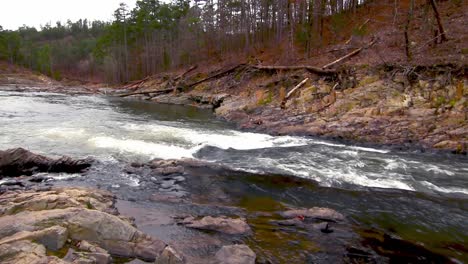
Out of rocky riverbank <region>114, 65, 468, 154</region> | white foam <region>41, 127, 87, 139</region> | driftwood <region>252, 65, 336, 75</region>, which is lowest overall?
white foam <region>41, 127, 87, 139</region>

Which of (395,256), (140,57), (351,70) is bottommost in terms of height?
(395,256)

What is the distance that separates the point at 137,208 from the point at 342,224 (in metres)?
4.74

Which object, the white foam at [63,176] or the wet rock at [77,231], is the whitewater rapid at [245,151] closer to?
the white foam at [63,176]

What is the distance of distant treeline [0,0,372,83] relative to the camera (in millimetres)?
34844

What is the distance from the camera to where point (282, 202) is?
903 centimetres

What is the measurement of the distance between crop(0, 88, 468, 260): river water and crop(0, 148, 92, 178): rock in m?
1.09

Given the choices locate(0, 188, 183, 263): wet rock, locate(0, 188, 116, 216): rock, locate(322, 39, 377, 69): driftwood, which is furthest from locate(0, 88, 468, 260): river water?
locate(322, 39, 377, 69): driftwood

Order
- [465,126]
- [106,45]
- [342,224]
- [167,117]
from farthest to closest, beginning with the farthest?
1. [106,45]
2. [167,117]
3. [465,126]
4. [342,224]

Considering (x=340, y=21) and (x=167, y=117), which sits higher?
(x=340, y=21)

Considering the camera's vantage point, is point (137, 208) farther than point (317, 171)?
No

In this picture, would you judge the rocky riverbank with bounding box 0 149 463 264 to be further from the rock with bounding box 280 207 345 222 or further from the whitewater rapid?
the whitewater rapid

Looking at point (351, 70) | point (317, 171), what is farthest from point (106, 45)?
point (317, 171)

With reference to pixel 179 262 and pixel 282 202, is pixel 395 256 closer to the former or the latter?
pixel 282 202

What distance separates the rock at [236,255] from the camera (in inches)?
228
